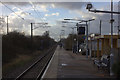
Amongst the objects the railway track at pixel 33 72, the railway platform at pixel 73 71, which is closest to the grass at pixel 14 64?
the railway track at pixel 33 72

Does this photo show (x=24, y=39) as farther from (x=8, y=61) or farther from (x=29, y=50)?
(x=8, y=61)

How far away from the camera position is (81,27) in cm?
3884

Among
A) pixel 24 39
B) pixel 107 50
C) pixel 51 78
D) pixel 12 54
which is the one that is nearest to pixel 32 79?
pixel 51 78

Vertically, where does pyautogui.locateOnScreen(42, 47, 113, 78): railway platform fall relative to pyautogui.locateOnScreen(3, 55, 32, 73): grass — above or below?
above

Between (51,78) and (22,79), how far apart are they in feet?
7.82

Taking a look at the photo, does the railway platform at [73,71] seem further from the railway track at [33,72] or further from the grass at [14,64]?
the grass at [14,64]

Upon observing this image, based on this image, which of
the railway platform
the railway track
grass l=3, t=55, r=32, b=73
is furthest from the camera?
grass l=3, t=55, r=32, b=73

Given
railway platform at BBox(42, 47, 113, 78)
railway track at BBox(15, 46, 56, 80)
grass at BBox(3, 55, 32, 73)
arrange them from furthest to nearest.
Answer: grass at BBox(3, 55, 32, 73) → railway track at BBox(15, 46, 56, 80) → railway platform at BBox(42, 47, 113, 78)

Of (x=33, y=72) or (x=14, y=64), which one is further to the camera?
(x=14, y=64)

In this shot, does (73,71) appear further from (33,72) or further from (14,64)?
(14,64)

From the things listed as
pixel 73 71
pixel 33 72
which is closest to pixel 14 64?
pixel 33 72

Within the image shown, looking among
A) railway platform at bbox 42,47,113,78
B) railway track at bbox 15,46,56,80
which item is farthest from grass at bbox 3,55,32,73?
railway platform at bbox 42,47,113,78

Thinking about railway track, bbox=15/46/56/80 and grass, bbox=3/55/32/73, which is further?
grass, bbox=3/55/32/73

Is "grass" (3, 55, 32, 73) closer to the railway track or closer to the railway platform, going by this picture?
the railway track
